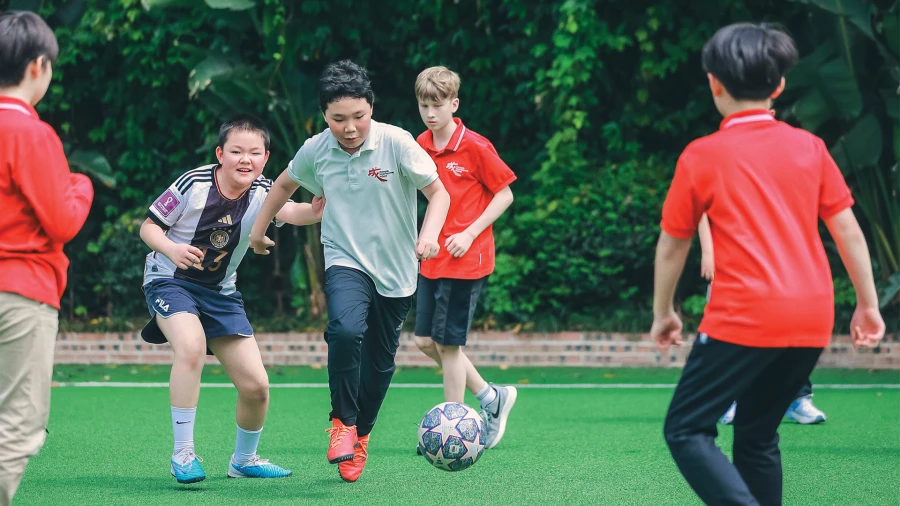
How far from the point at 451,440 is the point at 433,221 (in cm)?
98

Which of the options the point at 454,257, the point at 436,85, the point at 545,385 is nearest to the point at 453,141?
the point at 436,85

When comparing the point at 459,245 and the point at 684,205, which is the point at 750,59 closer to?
the point at 684,205

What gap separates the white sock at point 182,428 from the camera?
503cm

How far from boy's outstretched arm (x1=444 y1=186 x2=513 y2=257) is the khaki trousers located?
2.31 m

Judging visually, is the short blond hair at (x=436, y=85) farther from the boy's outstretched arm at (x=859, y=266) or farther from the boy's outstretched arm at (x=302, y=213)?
the boy's outstretched arm at (x=859, y=266)

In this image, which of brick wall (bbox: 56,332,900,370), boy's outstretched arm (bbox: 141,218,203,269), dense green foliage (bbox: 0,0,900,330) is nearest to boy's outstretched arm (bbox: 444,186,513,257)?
boy's outstretched arm (bbox: 141,218,203,269)

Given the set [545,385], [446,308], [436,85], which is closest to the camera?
[436,85]

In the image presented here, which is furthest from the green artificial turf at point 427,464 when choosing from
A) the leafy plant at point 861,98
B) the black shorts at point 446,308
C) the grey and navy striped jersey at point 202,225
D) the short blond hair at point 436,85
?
the leafy plant at point 861,98

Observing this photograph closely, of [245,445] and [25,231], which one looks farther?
[245,445]

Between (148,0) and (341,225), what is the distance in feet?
22.8

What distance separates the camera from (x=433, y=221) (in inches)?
199

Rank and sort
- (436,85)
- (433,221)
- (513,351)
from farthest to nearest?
(513,351)
(436,85)
(433,221)

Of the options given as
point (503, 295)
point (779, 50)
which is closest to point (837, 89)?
point (503, 295)

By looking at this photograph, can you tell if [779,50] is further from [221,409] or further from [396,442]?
[221,409]
